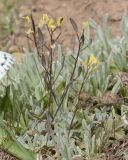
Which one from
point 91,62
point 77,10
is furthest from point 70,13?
point 91,62

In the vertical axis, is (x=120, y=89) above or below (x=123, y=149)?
above

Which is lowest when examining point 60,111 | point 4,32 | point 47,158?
point 47,158

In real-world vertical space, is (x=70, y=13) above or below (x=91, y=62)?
above

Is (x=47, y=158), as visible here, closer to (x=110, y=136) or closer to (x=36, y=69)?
(x=110, y=136)

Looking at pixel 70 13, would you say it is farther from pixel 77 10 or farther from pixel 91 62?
pixel 91 62

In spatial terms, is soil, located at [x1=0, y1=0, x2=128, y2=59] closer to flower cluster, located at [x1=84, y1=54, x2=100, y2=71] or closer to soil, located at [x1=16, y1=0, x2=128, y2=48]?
soil, located at [x1=16, y1=0, x2=128, y2=48]

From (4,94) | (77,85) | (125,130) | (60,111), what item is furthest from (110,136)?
(4,94)

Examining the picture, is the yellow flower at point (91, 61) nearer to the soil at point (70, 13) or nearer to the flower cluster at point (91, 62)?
the flower cluster at point (91, 62)

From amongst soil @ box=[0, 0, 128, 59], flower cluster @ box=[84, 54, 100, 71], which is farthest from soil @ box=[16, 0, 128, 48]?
flower cluster @ box=[84, 54, 100, 71]

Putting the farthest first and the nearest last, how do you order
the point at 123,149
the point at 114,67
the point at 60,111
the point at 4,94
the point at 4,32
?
1. the point at 4,32
2. the point at 114,67
3. the point at 4,94
4. the point at 60,111
5. the point at 123,149

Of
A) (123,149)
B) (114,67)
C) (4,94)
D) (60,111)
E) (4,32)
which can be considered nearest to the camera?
(123,149)

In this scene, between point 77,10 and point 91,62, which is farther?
point 77,10
